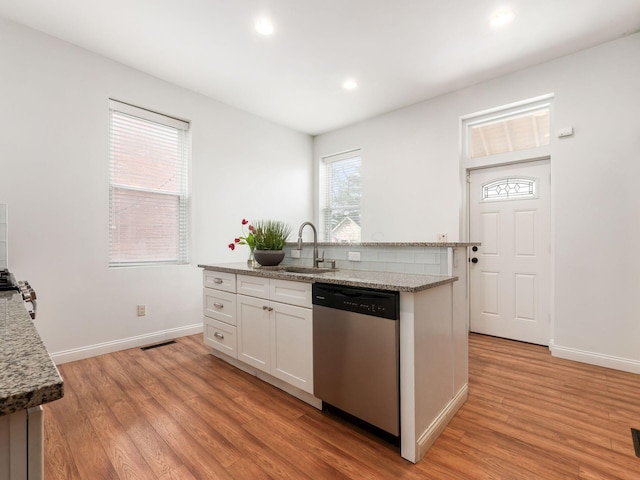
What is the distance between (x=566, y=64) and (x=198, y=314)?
4.73 metres

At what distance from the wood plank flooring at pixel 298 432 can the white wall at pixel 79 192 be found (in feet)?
2.13

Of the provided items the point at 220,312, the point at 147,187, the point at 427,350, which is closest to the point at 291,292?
the point at 427,350

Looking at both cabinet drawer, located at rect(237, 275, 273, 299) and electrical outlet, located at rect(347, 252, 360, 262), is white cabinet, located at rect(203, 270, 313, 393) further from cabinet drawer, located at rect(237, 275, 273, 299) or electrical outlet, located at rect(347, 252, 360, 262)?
A: electrical outlet, located at rect(347, 252, 360, 262)

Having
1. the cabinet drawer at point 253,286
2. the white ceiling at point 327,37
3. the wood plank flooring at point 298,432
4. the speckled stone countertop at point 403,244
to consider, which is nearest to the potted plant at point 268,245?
the cabinet drawer at point 253,286

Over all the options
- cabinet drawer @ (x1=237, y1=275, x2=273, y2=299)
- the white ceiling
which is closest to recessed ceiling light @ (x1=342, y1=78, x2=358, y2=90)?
the white ceiling

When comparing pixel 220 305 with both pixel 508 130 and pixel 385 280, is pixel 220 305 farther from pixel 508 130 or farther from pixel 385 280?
pixel 508 130

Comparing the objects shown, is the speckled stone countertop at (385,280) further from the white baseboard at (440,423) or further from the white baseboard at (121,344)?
the white baseboard at (121,344)

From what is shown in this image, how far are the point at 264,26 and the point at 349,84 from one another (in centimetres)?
128

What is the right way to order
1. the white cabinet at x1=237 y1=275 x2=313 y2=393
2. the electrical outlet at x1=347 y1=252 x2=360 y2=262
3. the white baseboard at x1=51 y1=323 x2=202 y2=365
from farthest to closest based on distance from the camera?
the white baseboard at x1=51 y1=323 x2=202 y2=365 → the electrical outlet at x1=347 y1=252 x2=360 y2=262 → the white cabinet at x1=237 y1=275 x2=313 y2=393

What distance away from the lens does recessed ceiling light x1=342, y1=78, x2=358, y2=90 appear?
3.59 m

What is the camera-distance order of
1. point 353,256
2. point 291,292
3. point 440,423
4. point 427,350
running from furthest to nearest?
1. point 353,256
2. point 291,292
3. point 440,423
4. point 427,350

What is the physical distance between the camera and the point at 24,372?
1.90 feet

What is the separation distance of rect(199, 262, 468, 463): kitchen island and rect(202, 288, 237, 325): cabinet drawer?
2.42 feet

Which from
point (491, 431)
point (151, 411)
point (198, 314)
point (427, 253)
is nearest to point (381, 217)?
point (427, 253)
